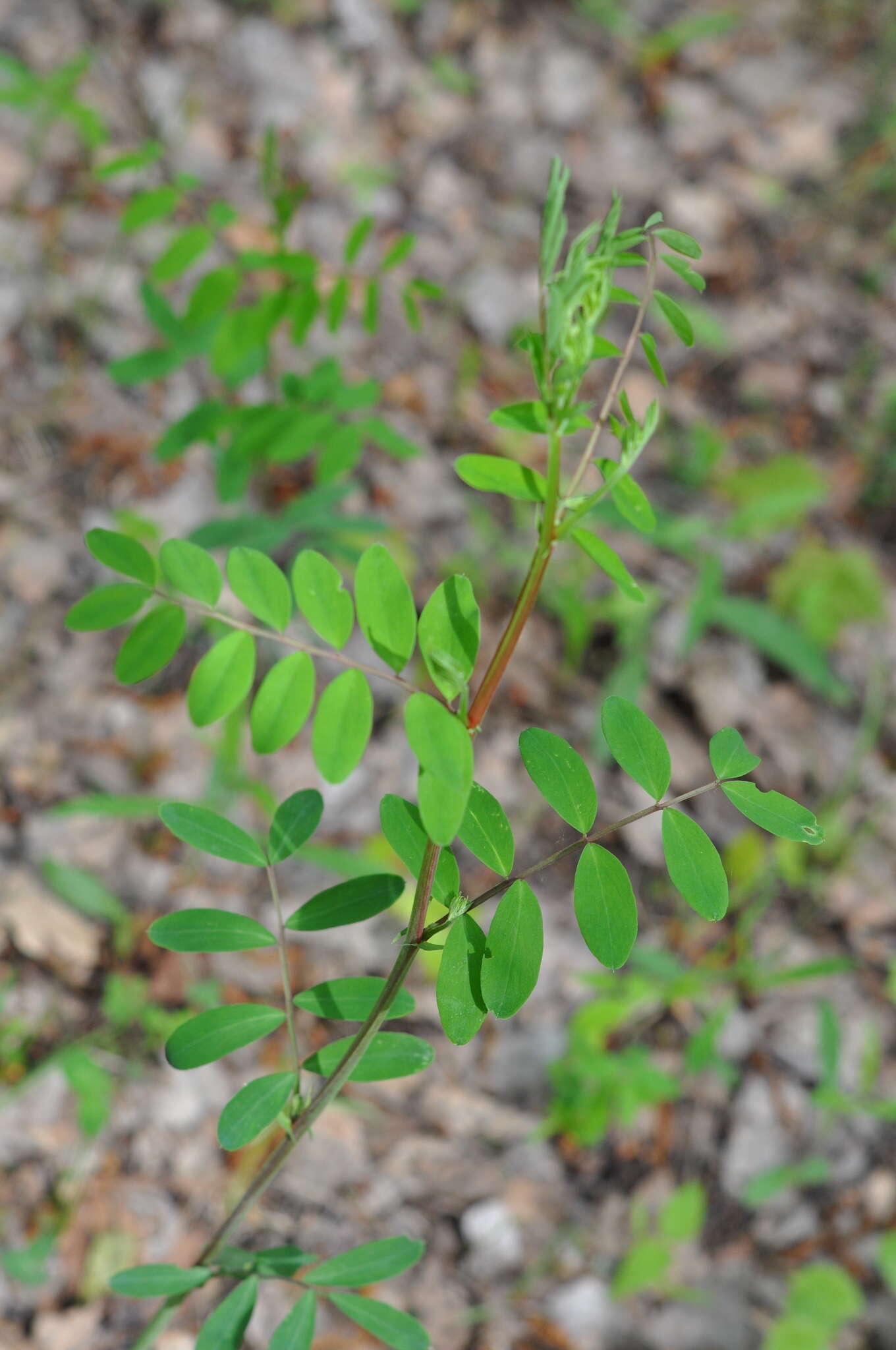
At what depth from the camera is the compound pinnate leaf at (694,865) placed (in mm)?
807

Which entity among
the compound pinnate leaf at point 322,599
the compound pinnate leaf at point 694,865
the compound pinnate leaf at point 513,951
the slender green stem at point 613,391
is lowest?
the compound pinnate leaf at point 513,951

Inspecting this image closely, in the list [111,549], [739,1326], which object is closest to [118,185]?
[111,549]

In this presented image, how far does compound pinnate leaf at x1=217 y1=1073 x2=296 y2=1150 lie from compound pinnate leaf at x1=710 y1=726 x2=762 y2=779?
474 millimetres

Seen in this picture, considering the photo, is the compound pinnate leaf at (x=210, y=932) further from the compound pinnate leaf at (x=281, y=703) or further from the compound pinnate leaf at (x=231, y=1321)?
the compound pinnate leaf at (x=231, y=1321)

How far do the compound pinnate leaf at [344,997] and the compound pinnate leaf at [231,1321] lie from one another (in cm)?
26

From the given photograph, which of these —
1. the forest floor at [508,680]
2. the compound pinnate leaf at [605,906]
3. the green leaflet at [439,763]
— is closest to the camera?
the green leaflet at [439,763]

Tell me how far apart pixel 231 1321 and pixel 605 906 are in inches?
20.9

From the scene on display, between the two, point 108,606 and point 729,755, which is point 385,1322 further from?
point 108,606

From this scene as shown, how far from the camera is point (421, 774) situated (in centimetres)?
73

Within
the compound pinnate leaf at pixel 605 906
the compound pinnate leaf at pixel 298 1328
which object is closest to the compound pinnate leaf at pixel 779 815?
the compound pinnate leaf at pixel 605 906

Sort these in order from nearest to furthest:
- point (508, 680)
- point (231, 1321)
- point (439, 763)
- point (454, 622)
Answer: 1. point (439, 763)
2. point (454, 622)
3. point (231, 1321)
4. point (508, 680)

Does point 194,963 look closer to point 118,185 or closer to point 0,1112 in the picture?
point 0,1112

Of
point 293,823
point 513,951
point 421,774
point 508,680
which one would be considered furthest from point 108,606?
point 508,680

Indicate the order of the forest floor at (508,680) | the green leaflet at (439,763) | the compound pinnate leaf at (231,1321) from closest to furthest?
the green leaflet at (439,763) < the compound pinnate leaf at (231,1321) < the forest floor at (508,680)
